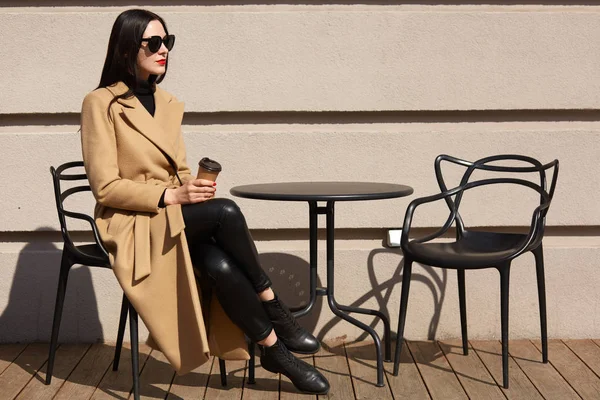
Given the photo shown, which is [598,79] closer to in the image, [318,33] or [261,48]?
[318,33]

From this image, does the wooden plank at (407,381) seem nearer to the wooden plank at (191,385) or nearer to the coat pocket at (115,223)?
the wooden plank at (191,385)

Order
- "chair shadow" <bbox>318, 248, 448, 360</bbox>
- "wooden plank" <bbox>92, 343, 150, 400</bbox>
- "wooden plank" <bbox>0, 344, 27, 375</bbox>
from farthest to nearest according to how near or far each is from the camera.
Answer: "chair shadow" <bbox>318, 248, 448, 360</bbox> < "wooden plank" <bbox>0, 344, 27, 375</bbox> < "wooden plank" <bbox>92, 343, 150, 400</bbox>

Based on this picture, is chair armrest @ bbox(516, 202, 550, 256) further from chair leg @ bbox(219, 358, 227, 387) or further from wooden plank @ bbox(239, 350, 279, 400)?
chair leg @ bbox(219, 358, 227, 387)

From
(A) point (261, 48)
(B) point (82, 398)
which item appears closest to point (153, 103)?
(A) point (261, 48)

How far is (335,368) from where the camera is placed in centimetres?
352

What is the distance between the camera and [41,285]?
13.0ft

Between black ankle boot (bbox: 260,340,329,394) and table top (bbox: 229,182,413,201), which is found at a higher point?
table top (bbox: 229,182,413,201)

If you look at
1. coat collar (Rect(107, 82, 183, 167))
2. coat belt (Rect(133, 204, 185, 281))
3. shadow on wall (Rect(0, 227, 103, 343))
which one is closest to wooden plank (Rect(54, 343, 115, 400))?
shadow on wall (Rect(0, 227, 103, 343))

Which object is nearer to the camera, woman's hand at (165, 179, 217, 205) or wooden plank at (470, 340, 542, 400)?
woman's hand at (165, 179, 217, 205)

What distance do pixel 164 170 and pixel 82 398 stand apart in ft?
2.79

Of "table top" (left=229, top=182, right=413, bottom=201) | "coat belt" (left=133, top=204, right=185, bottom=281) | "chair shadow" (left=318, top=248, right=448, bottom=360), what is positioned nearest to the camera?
"coat belt" (left=133, top=204, right=185, bottom=281)

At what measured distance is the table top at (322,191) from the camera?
3070 mm

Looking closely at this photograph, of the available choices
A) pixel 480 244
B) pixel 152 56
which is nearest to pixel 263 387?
pixel 480 244

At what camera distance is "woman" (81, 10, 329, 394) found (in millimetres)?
2977
